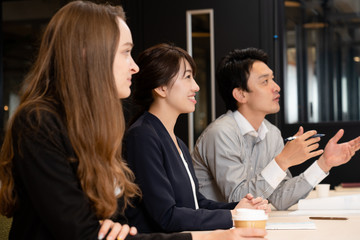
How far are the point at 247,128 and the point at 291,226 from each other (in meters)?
0.92

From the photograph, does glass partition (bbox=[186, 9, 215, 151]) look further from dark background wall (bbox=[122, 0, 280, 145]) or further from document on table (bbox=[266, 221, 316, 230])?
document on table (bbox=[266, 221, 316, 230])

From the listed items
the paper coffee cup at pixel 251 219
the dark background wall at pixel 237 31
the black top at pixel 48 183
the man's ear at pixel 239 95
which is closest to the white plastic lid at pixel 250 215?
the paper coffee cup at pixel 251 219

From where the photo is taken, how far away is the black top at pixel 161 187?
171 cm

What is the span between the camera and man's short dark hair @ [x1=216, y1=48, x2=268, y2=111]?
9.29 ft

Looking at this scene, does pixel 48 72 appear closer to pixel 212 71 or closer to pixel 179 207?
pixel 179 207

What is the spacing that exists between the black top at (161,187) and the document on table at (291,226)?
0.16 m

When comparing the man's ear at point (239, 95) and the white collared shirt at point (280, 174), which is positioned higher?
the man's ear at point (239, 95)

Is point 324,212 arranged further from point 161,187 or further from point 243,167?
point 161,187

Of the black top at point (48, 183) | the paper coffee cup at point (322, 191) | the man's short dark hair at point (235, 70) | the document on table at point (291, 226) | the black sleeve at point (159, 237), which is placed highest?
the man's short dark hair at point (235, 70)

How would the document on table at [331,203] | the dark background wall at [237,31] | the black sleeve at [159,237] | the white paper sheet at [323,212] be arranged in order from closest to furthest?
the black sleeve at [159,237]
the white paper sheet at [323,212]
the document on table at [331,203]
the dark background wall at [237,31]

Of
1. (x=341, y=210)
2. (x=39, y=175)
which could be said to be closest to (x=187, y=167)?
(x=341, y=210)

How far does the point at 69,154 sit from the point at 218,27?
2555mm

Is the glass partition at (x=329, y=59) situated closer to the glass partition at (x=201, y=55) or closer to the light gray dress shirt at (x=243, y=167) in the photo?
the glass partition at (x=201, y=55)

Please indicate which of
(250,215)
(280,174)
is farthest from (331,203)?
(250,215)
